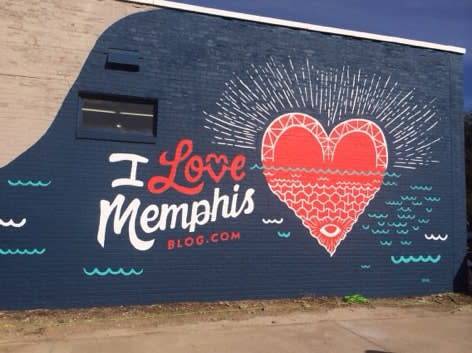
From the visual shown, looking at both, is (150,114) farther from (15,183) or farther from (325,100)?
(325,100)

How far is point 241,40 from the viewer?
9586 mm

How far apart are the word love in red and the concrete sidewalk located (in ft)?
8.69

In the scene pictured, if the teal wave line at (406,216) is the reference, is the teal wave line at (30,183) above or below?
above

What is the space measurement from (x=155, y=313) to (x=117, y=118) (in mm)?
3699

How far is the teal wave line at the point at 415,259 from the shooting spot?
1011 centimetres

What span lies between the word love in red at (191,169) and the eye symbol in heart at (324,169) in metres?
0.71

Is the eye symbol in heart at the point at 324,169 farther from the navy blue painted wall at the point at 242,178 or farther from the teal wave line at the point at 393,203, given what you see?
the teal wave line at the point at 393,203

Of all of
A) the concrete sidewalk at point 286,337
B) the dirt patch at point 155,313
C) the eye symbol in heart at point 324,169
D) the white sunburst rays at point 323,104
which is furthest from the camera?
the eye symbol in heart at point 324,169

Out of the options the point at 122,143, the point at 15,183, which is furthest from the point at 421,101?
the point at 15,183

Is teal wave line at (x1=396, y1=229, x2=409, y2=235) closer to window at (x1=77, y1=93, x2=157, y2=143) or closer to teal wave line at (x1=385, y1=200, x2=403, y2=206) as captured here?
teal wave line at (x1=385, y1=200, x2=403, y2=206)

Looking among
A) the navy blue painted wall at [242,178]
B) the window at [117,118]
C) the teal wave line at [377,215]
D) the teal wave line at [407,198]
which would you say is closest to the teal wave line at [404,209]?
the navy blue painted wall at [242,178]

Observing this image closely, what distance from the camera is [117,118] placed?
8.86 metres

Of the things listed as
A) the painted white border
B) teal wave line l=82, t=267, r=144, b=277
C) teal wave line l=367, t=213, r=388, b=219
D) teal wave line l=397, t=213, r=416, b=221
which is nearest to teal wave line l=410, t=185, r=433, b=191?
teal wave line l=397, t=213, r=416, b=221

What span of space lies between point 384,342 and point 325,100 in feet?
17.2
